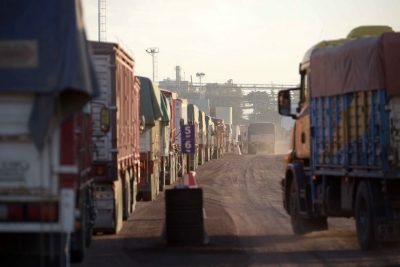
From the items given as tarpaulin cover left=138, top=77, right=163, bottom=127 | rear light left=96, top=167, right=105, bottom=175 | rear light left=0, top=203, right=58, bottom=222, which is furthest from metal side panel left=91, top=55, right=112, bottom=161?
tarpaulin cover left=138, top=77, right=163, bottom=127

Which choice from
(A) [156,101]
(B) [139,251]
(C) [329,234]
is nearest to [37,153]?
(B) [139,251]

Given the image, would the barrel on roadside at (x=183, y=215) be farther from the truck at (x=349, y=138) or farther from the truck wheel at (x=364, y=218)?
the truck wheel at (x=364, y=218)

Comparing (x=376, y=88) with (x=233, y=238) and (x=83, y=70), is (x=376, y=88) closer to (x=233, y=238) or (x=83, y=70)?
(x=233, y=238)

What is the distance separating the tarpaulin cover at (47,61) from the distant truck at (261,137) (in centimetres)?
8180

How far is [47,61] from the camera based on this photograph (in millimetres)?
9031

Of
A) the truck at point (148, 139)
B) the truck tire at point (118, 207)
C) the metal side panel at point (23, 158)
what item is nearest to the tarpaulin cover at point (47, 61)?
the metal side panel at point (23, 158)

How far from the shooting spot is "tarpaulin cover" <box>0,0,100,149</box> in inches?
349

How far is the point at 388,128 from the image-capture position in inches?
524

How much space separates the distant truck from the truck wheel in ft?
251

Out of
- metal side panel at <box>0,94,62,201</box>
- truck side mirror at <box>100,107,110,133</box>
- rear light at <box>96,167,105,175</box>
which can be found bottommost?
rear light at <box>96,167,105,175</box>

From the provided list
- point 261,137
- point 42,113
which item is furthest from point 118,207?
point 261,137

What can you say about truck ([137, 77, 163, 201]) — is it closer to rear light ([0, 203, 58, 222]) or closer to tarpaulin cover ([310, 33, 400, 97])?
tarpaulin cover ([310, 33, 400, 97])

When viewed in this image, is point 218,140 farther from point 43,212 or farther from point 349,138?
point 43,212

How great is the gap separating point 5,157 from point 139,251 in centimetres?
609
